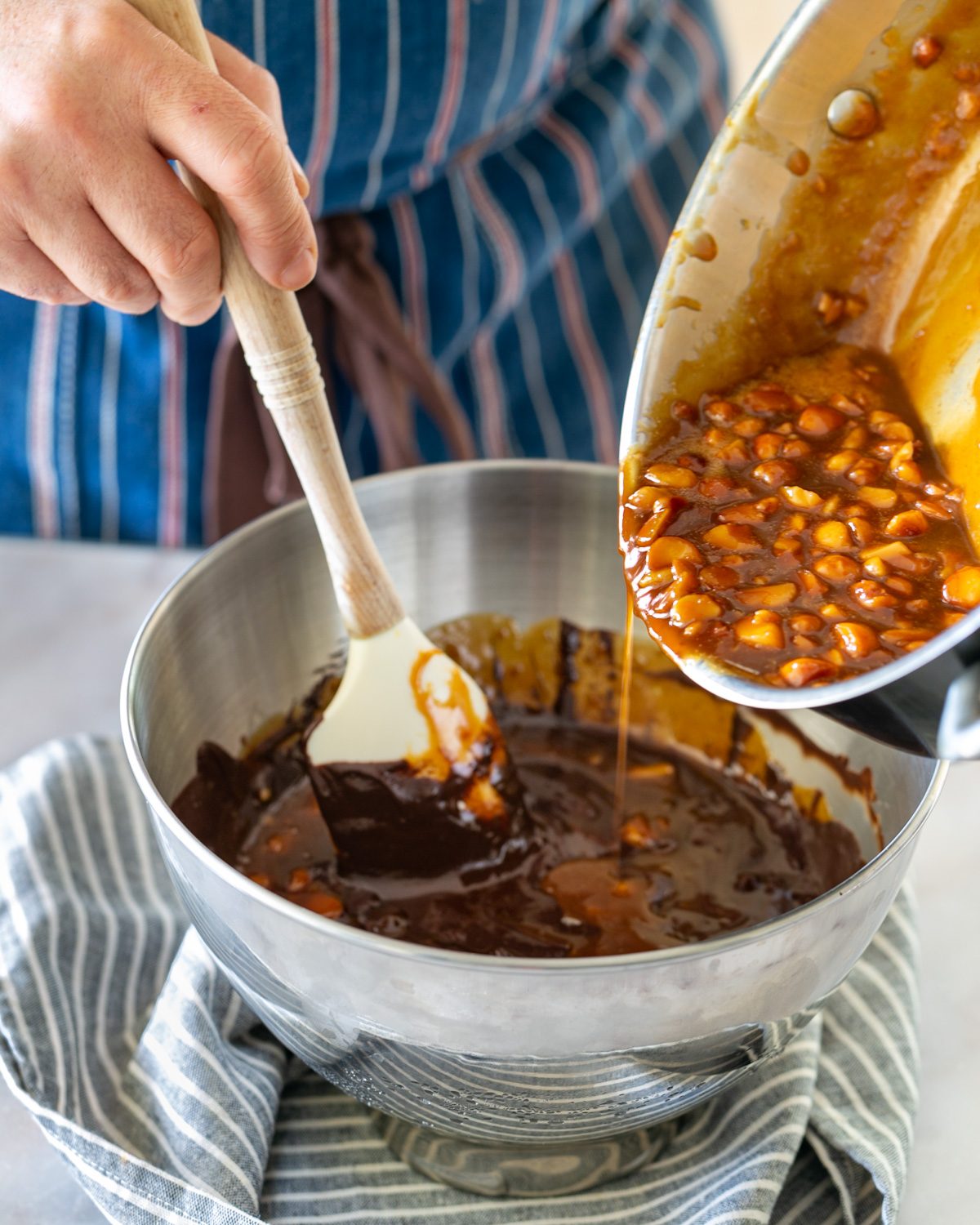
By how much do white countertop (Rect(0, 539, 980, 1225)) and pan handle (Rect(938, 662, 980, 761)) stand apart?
47 centimetres

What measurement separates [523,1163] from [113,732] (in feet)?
2.07

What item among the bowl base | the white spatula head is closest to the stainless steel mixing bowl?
the bowl base

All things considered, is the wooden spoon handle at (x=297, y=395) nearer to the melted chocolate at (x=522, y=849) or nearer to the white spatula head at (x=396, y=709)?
the white spatula head at (x=396, y=709)

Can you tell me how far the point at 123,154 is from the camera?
80 centimetres

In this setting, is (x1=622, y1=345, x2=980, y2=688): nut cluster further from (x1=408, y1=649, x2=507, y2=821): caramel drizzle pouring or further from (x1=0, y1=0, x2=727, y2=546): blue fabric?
(x1=0, y1=0, x2=727, y2=546): blue fabric

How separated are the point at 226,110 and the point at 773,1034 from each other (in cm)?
66

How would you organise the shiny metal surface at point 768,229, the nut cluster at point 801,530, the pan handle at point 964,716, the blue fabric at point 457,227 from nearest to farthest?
the pan handle at point 964,716 < the nut cluster at point 801,530 < the shiny metal surface at point 768,229 < the blue fabric at point 457,227

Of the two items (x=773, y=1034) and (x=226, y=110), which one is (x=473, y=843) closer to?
(x=773, y=1034)

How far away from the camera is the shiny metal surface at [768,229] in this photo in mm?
880

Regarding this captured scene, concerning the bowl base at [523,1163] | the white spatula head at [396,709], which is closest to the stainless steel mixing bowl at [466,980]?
the bowl base at [523,1163]

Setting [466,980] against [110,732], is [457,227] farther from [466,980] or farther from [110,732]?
[466,980]

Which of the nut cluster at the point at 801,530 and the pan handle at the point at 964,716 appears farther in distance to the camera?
the nut cluster at the point at 801,530

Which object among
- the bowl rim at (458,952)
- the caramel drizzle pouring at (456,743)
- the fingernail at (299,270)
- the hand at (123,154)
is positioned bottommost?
the caramel drizzle pouring at (456,743)

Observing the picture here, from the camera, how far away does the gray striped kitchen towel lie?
0.87m
